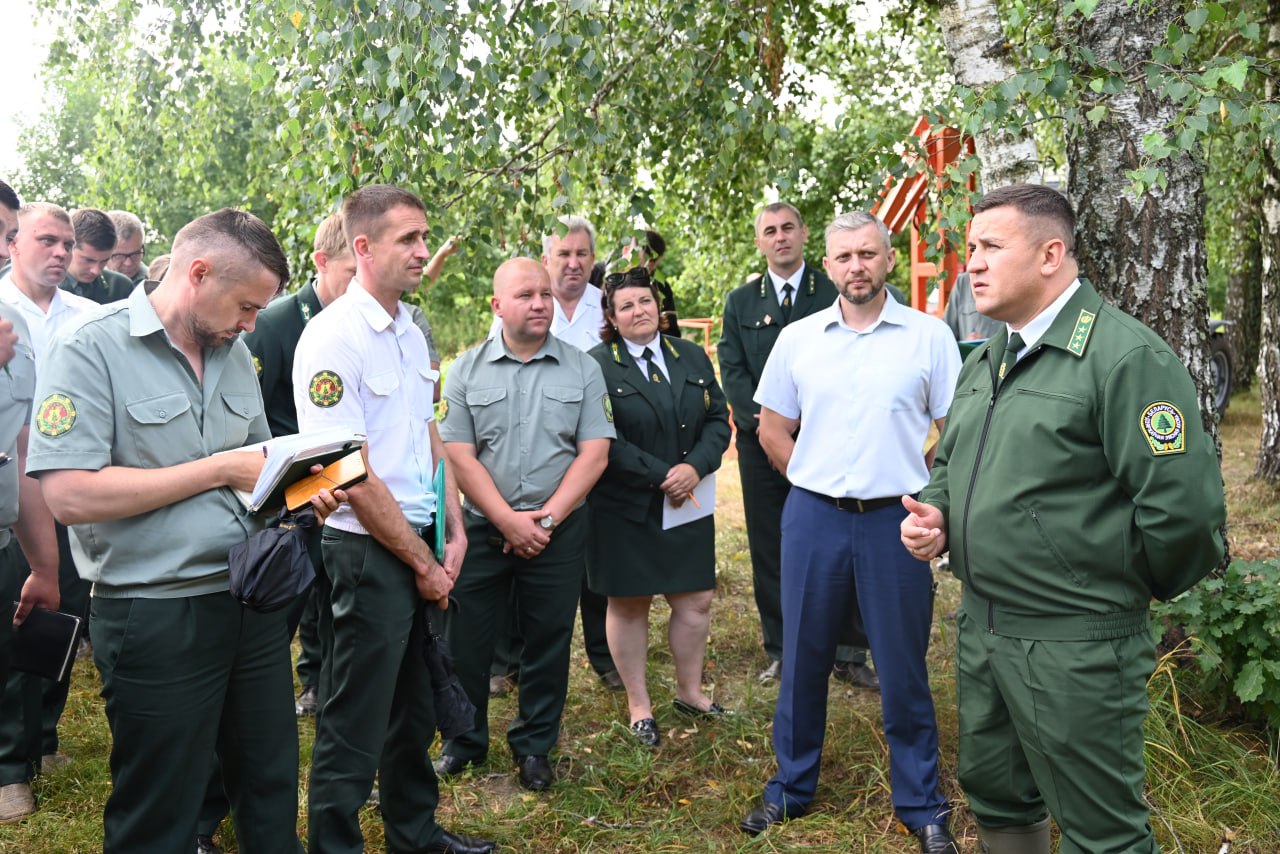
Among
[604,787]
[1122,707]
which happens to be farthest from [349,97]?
[1122,707]

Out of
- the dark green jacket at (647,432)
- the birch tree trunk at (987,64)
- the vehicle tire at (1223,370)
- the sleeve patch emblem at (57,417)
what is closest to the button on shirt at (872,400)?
the dark green jacket at (647,432)

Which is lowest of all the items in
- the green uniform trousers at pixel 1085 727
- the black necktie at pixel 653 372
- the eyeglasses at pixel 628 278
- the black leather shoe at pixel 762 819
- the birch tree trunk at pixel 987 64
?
the black leather shoe at pixel 762 819

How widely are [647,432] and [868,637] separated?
4.06 feet

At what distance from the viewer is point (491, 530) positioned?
12.4ft

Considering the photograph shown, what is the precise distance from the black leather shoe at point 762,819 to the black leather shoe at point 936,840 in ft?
Answer: 1.45

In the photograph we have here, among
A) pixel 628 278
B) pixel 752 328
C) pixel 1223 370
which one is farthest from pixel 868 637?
pixel 1223 370

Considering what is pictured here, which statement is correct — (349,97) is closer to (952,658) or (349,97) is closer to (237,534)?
(237,534)

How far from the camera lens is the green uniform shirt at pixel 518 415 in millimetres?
3760

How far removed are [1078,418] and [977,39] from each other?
239 cm

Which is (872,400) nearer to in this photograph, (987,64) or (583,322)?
(987,64)

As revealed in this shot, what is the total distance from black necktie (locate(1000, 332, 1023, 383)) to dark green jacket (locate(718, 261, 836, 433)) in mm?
2207

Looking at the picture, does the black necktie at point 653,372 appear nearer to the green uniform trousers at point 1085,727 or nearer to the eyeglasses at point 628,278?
the eyeglasses at point 628,278

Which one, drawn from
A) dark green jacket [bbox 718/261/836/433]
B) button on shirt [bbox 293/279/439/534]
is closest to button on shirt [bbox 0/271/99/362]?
Answer: button on shirt [bbox 293/279/439/534]

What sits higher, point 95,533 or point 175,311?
point 175,311
